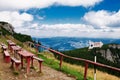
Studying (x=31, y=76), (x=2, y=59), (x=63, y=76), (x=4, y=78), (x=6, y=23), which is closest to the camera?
(x=4, y=78)

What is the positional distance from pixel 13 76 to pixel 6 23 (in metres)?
78.1

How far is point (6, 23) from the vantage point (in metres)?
91.4

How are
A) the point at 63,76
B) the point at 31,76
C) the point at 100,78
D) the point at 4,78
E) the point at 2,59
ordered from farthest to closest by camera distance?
the point at 2,59, the point at 100,78, the point at 63,76, the point at 31,76, the point at 4,78

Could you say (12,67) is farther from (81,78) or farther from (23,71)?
(81,78)

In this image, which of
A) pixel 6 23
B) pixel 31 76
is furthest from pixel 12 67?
pixel 6 23

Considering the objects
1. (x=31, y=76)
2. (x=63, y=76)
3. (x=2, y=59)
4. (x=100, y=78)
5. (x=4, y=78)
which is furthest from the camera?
(x=2, y=59)

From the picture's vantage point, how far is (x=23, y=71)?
1638 centimetres

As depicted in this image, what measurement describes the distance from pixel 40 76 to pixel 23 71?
1130 millimetres

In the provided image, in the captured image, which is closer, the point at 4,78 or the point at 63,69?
the point at 4,78

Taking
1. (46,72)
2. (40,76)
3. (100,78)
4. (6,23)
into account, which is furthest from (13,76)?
(6,23)

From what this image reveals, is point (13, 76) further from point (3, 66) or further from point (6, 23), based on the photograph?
point (6, 23)

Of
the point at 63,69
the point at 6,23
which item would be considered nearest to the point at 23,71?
the point at 63,69

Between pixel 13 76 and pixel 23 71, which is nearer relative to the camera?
pixel 13 76

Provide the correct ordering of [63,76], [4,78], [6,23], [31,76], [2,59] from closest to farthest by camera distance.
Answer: [4,78] < [31,76] < [63,76] < [2,59] < [6,23]
